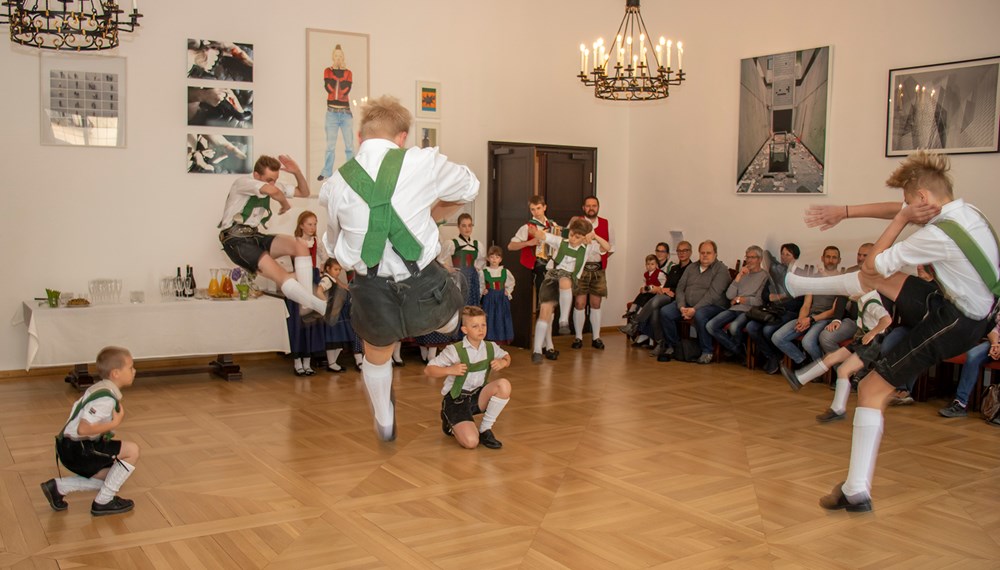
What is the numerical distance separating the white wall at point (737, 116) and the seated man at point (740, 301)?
2.05 ft

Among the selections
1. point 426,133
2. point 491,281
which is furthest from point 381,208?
point 426,133

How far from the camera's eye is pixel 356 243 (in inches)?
169

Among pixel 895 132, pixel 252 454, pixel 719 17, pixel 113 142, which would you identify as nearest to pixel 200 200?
pixel 113 142

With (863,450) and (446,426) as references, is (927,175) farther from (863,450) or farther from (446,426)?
(446,426)

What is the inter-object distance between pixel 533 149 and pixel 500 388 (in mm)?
5293

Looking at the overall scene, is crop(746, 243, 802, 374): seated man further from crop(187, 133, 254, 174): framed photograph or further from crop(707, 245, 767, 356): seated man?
crop(187, 133, 254, 174): framed photograph

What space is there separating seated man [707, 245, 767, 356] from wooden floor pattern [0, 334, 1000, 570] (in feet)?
4.88

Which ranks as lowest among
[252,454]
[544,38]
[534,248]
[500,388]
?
[252,454]

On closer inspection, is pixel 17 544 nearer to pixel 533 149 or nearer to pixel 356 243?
pixel 356 243

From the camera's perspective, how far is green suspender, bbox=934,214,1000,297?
4004mm

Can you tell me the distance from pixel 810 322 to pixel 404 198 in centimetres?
504

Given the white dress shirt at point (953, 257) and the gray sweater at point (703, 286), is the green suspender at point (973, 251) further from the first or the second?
the gray sweater at point (703, 286)

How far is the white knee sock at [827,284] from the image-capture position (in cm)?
457

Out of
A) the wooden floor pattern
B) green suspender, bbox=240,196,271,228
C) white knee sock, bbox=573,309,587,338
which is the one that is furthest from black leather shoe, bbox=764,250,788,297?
white knee sock, bbox=573,309,587,338
